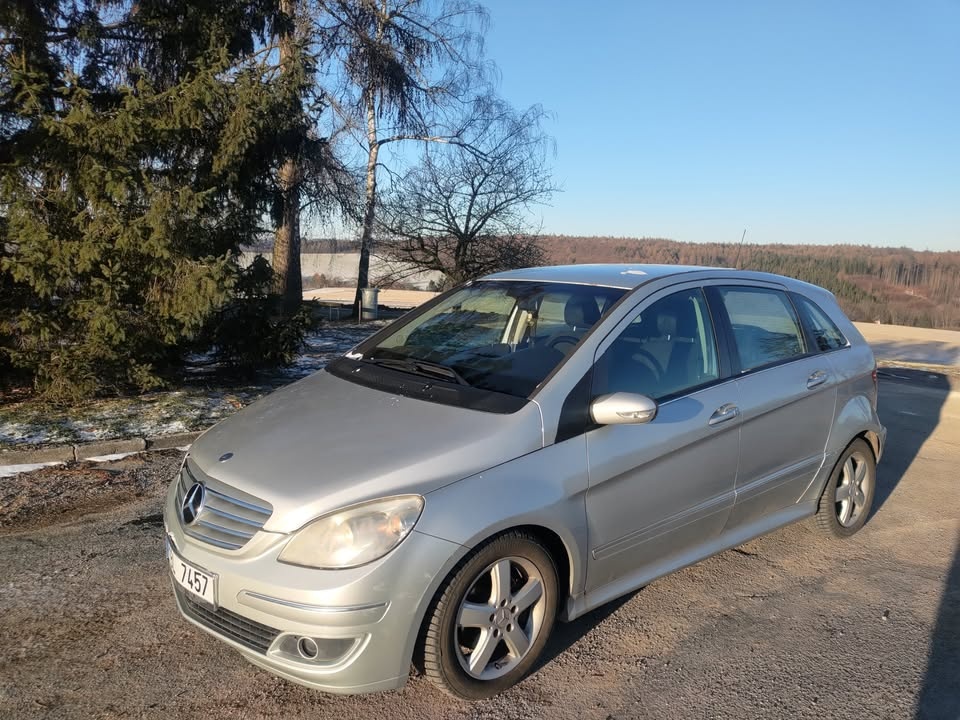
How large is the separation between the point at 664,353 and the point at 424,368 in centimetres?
117

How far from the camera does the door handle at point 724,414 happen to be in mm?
3613

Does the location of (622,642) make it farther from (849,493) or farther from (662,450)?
(849,493)

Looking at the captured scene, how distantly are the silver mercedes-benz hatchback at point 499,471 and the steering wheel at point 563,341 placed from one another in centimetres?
1

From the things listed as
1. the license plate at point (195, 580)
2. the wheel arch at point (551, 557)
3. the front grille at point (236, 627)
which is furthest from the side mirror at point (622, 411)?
the license plate at point (195, 580)

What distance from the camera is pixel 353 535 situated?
261 cm

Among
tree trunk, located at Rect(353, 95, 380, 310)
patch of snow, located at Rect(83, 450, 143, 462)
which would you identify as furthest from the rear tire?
tree trunk, located at Rect(353, 95, 380, 310)

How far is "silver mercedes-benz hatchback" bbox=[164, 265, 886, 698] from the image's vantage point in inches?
103

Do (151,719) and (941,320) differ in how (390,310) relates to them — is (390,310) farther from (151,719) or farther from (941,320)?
(941,320)

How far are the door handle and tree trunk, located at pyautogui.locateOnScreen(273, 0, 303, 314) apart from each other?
19.5ft

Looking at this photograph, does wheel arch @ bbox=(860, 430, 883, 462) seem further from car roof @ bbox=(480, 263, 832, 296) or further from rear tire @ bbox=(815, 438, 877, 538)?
car roof @ bbox=(480, 263, 832, 296)

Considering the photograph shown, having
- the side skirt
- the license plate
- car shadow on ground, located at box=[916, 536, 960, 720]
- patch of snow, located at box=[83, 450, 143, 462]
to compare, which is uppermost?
the license plate

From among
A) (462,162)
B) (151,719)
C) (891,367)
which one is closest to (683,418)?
(151,719)

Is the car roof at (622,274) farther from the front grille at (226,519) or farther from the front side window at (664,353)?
the front grille at (226,519)

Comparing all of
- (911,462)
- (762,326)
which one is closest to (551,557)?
(762,326)
